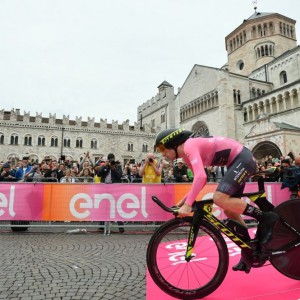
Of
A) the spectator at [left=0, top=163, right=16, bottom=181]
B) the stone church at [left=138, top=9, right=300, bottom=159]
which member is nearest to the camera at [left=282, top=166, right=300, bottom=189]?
the spectator at [left=0, top=163, right=16, bottom=181]

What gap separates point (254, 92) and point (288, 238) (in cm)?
4020

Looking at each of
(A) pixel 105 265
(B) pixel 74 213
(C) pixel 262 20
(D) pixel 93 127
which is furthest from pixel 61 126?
(A) pixel 105 265

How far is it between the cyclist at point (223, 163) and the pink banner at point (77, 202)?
462cm

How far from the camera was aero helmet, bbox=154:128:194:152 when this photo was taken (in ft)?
10.9

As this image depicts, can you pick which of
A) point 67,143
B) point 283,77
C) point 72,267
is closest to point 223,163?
point 72,267

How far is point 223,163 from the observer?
3400mm

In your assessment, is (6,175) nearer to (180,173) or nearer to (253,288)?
(180,173)

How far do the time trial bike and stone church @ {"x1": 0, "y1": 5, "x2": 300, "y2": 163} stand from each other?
2586 cm

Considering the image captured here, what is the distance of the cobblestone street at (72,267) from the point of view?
130 inches

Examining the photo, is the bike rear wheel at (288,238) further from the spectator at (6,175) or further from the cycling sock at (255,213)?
the spectator at (6,175)

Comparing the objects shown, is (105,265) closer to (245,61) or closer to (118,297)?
(118,297)

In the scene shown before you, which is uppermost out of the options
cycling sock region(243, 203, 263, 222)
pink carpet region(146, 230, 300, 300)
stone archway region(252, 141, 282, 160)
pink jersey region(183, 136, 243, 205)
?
stone archway region(252, 141, 282, 160)

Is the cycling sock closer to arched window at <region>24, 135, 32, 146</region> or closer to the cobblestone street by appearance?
the cobblestone street

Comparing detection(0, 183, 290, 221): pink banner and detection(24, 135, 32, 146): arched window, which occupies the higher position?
detection(24, 135, 32, 146): arched window
